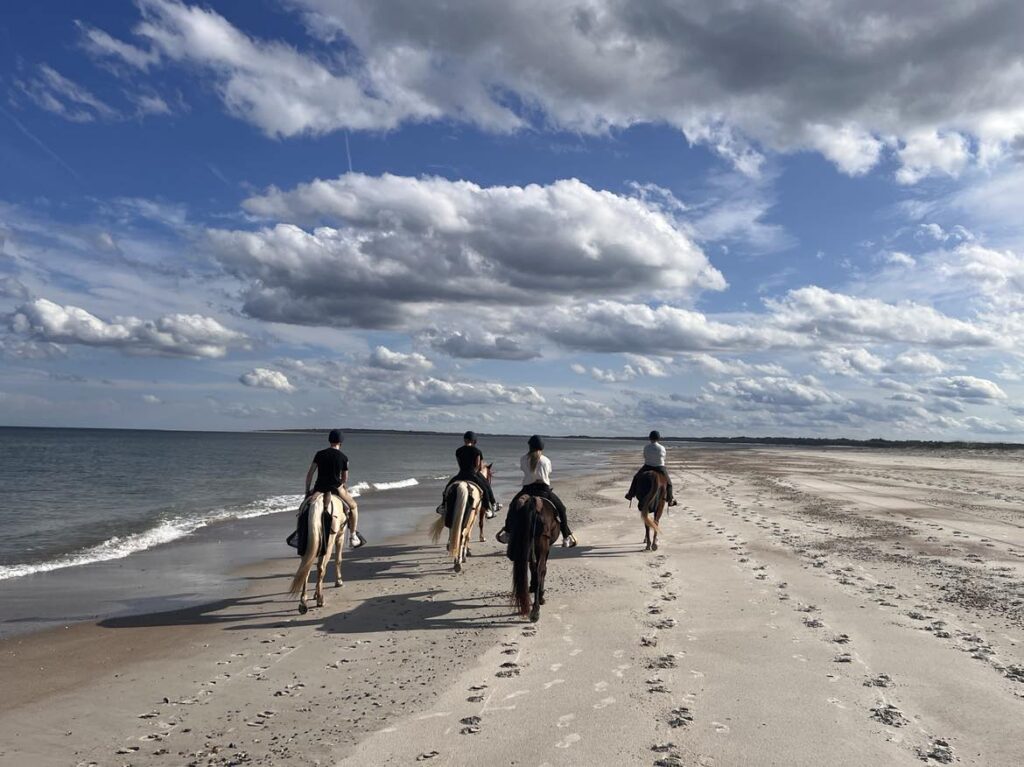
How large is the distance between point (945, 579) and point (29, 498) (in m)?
27.8

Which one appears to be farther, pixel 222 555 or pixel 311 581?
pixel 222 555

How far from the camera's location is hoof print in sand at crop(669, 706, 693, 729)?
205 inches

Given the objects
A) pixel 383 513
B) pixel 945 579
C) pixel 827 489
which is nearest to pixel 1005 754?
pixel 945 579

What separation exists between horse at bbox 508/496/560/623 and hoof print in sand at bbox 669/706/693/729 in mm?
3005

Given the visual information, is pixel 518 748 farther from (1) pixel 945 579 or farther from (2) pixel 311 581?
(1) pixel 945 579

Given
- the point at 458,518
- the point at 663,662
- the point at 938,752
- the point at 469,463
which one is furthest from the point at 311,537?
the point at 938,752

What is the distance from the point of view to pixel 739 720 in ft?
17.3

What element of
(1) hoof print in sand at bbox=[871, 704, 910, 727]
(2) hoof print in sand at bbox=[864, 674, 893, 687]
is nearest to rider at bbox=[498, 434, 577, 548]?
(2) hoof print in sand at bbox=[864, 674, 893, 687]

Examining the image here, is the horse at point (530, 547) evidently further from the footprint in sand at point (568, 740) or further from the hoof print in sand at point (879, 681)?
the hoof print in sand at point (879, 681)

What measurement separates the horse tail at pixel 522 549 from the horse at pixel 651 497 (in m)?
4.91

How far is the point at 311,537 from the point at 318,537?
13cm

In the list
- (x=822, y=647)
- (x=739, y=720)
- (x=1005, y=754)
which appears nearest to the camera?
(x=1005, y=754)

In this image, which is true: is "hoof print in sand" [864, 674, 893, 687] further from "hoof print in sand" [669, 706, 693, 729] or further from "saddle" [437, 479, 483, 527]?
"saddle" [437, 479, 483, 527]

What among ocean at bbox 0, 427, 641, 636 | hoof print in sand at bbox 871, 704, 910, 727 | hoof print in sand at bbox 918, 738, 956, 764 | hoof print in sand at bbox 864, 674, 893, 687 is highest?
hoof print in sand at bbox 864, 674, 893, 687
